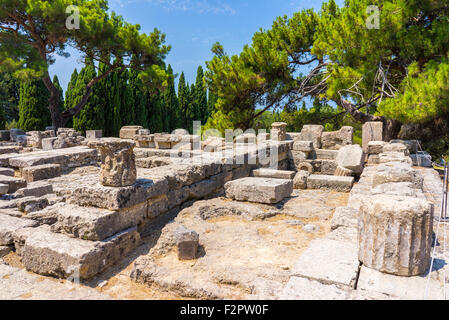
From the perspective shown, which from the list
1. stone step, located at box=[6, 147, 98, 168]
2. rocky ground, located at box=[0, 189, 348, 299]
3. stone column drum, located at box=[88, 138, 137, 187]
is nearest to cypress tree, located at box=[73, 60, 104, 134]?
stone step, located at box=[6, 147, 98, 168]

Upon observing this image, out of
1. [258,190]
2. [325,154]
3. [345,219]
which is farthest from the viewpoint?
[325,154]

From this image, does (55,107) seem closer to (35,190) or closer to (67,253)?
(35,190)

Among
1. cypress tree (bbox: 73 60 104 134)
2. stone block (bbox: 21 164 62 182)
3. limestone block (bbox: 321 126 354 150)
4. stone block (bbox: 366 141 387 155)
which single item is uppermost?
cypress tree (bbox: 73 60 104 134)

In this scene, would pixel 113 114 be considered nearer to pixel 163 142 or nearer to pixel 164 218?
pixel 163 142

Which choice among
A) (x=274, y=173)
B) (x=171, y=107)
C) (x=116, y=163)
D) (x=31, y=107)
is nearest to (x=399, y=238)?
(x=116, y=163)

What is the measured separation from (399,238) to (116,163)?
2641 millimetres

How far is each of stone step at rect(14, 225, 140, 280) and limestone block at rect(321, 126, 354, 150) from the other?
6.32m

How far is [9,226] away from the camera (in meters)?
3.62

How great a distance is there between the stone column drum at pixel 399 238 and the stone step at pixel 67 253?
2.20 meters

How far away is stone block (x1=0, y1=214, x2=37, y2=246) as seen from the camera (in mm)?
3463

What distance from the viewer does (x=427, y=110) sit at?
7227mm

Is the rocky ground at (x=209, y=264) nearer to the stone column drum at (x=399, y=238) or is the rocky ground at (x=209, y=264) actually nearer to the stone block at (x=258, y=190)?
the stone block at (x=258, y=190)

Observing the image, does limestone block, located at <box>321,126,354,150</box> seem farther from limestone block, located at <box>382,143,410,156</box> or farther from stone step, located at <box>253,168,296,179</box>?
stone step, located at <box>253,168,296,179</box>

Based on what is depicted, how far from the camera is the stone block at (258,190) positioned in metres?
4.59
